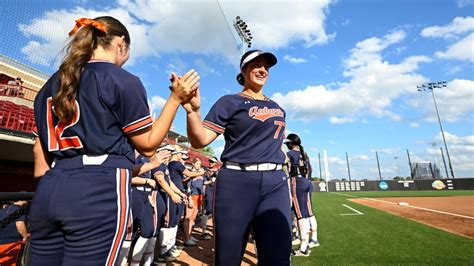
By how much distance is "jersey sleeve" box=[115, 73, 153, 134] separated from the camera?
1.37m

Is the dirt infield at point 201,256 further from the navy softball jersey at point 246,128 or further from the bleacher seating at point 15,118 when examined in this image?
the bleacher seating at point 15,118

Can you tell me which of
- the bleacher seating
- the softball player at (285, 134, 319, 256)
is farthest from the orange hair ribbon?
the bleacher seating

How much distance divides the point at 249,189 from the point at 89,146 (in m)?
1.27

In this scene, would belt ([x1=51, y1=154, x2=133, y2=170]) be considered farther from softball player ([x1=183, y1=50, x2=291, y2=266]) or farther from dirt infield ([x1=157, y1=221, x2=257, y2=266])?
dirt infield ([x1=157, y1=221, x2=257, y2=266])

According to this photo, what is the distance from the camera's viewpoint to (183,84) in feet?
4.93

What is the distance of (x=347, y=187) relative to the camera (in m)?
42.2

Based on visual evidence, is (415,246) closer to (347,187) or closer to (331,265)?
(331,265)

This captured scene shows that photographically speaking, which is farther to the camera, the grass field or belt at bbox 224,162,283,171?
the grass field

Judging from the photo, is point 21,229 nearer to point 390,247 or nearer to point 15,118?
point 390,247

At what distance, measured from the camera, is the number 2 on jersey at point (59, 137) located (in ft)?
4.34

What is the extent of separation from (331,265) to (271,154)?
331 cm

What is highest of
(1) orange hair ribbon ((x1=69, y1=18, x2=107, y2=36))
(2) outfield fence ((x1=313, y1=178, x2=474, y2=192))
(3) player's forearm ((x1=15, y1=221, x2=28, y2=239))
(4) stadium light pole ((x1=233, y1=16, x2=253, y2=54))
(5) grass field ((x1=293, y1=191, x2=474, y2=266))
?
(4) stadium light pole ((x1=233, y1=16, x2=253, y2=54))

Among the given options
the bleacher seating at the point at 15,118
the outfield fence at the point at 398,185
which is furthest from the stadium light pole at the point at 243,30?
the outfield fence at the point at 398,185

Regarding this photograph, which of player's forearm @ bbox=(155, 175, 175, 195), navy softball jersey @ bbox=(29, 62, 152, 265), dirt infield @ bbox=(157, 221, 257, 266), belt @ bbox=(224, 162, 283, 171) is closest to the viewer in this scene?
navy softball jersey @ bbox=(29, 62, 152, 265)
